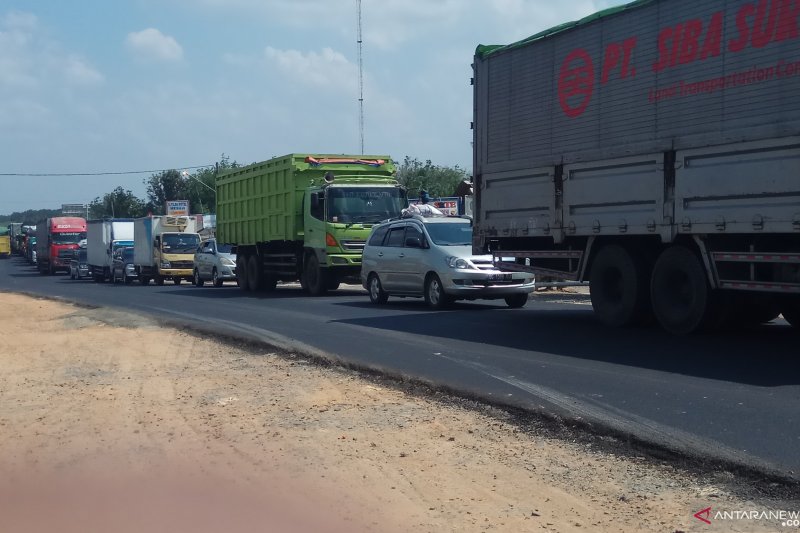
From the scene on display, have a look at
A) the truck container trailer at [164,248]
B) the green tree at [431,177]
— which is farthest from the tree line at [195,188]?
the truck container trailer at [164,248]

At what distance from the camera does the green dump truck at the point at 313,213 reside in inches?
956

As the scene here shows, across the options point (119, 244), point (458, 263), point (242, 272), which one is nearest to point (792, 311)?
point (458, 263)

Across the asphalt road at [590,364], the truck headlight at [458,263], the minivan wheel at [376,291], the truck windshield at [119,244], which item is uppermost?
the truck windshield at [119,244]

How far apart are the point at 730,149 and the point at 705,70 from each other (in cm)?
109

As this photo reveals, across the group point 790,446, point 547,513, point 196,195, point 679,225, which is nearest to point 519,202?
point 679,225

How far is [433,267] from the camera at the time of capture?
61.3ft

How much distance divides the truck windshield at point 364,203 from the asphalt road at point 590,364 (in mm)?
5468

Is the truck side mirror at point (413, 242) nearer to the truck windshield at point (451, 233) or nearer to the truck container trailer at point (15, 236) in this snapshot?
the truck windshield at point (451, 233)

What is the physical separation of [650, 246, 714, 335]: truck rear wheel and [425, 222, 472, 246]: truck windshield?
6220mm

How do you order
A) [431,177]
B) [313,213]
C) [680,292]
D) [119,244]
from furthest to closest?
[431,177] → [119,244] → [313,213] → [680,292]

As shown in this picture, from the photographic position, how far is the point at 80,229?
64062mm

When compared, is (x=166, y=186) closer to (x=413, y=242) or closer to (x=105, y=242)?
(x=105, y=242)

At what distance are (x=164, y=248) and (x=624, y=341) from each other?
29.2m

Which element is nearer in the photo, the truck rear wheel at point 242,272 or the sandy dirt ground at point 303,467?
the sandy dirt ground at point 303,467
